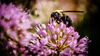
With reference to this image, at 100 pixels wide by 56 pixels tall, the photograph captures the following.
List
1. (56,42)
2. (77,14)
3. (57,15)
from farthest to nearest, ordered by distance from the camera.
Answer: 1. (77,14)
2. (57,15)
3. (56,42)

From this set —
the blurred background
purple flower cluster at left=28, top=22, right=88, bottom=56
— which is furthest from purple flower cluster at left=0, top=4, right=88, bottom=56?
the blurred background

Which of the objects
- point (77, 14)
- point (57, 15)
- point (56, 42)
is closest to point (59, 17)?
point (57, 15)

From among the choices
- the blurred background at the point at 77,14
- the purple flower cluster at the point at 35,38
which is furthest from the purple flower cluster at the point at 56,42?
the blurred background at the point at 77,14

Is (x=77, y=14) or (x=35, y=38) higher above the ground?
(x=77, y=14)

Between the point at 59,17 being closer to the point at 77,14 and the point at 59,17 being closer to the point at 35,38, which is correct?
the point at 35,38

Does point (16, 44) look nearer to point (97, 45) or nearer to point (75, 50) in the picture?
point (75, 50)

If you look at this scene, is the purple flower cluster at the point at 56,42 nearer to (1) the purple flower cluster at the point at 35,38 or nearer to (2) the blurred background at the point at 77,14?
(1) the purple flower cluster at the point at 35,38
